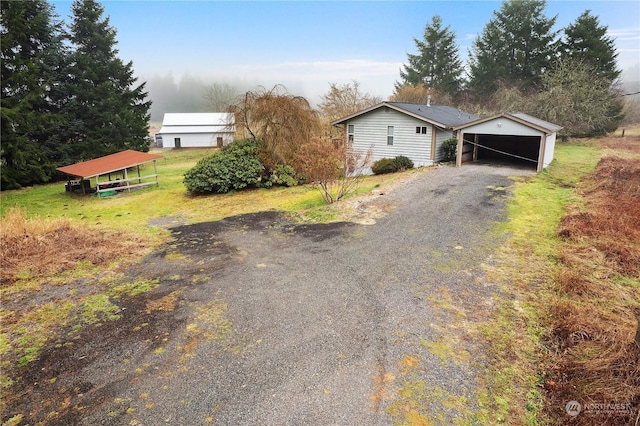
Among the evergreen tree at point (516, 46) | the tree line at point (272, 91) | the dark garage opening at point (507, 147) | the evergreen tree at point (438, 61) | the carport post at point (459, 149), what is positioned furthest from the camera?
the evergreen tree at point (438, 61)

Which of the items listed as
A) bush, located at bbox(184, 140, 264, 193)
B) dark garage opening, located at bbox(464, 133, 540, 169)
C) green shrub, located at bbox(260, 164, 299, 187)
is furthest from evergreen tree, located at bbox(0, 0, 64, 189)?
dark garage opening, located at bbox(464, 133, 540, 169)

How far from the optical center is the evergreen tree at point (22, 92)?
20.3 meters

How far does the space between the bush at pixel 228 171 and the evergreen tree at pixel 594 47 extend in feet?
114

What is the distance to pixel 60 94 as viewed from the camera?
27516 mm

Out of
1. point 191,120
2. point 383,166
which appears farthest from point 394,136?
point 191,120

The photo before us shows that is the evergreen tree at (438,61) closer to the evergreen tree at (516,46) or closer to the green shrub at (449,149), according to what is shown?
the evergreen tree at (516,46)

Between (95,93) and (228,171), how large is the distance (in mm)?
17968

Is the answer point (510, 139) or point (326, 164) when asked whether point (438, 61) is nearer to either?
point (510, 139)

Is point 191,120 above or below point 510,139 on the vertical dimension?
above

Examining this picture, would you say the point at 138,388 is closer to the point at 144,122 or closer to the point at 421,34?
the point at 144,122

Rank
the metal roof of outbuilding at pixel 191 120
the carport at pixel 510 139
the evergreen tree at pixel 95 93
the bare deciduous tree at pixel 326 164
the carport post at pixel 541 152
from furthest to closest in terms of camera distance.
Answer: the metal roof of outbuilding at pixel 191 120 < the evergreen tree at pixel 95 93 < the carport at pixel 510 139 < the carport post at pixel 541 152 < the bare deciduous tree at pixel 326 164

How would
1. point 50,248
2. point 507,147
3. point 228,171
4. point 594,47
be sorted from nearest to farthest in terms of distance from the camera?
point 50,248, point 228,171, point 507,147, point 594,47

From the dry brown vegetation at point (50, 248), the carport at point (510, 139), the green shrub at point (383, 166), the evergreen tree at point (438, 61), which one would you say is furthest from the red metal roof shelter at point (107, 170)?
the evergreen tree at point (438, 61)

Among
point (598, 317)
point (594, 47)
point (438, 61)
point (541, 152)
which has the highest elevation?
point (438, 61)
